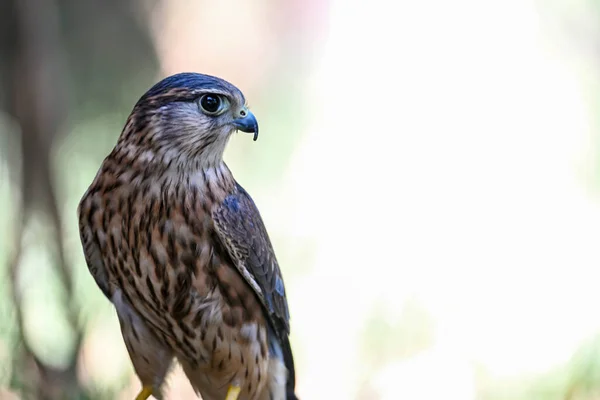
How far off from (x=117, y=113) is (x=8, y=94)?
1.10 m

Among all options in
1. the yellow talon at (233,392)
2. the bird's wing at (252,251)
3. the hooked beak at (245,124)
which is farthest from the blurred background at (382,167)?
the hooked beak at (245,124)

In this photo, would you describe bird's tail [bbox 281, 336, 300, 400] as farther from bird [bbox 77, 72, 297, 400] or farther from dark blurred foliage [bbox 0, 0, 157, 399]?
dark blurred foliage [bbox 0, 0, 157, 399]

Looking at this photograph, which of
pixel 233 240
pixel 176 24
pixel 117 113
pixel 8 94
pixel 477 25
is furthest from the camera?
pixel 477 25

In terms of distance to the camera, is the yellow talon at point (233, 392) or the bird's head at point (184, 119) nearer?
the bird's head at point (184, 119)

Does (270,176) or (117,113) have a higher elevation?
(270,176)

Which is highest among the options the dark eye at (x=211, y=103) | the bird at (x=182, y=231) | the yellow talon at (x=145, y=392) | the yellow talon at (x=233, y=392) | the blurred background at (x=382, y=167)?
the blurred background at (x=382, y=167)

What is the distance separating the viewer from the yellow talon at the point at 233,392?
8.97 feet

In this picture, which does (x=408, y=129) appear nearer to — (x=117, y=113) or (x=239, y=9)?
(x=239, y=9)

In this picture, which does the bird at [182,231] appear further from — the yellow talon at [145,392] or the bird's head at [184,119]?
the yellow talon at [145,392]

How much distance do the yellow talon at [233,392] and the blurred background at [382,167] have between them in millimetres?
1473

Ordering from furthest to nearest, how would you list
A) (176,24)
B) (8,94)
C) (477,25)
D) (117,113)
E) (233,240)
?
1. (477,25)
2. (176,24)
3. (117,113)
4. (8,94)
5. (233,240)

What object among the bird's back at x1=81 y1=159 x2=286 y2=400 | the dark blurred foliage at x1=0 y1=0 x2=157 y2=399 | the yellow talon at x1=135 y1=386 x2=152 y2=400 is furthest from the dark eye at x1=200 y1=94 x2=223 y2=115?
the dark blurred foliage at x1=0 y1=0 x2=157 y2=399

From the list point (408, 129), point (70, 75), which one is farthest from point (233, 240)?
point (408, 129)

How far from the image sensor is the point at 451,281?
5512mm
